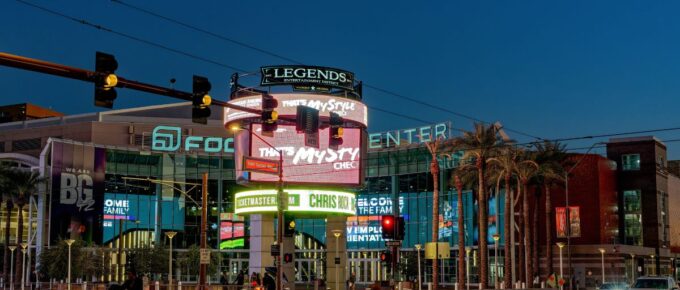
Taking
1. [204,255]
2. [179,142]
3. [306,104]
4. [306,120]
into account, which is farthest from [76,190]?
[306,120]

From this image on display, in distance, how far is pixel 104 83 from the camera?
2039 cm

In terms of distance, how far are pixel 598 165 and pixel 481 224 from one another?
35.6 meters

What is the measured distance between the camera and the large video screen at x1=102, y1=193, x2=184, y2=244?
93.1 meters

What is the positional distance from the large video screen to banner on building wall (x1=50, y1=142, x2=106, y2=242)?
8.45 ft

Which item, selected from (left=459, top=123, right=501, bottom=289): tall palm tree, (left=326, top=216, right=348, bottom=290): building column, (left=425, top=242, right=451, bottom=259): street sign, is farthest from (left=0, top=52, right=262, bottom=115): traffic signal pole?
(left=459, top=123, right=501, bottom=289): tall palm tree

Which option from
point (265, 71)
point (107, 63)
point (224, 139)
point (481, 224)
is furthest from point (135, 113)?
point (107, 63)

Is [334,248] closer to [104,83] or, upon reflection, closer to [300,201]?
[300,201]

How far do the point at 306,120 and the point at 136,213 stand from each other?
7171cm

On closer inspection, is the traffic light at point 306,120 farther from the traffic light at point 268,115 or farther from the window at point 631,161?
the window at point 631,161

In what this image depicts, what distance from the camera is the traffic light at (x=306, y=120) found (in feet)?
88.0

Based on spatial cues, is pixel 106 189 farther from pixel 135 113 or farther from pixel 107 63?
pixel 107 63

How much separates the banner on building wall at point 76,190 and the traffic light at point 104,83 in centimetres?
6817

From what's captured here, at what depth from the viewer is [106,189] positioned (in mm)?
93250

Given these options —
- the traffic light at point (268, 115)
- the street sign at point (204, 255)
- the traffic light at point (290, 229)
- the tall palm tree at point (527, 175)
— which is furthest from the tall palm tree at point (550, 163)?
the traffic light at point (268, 115)
